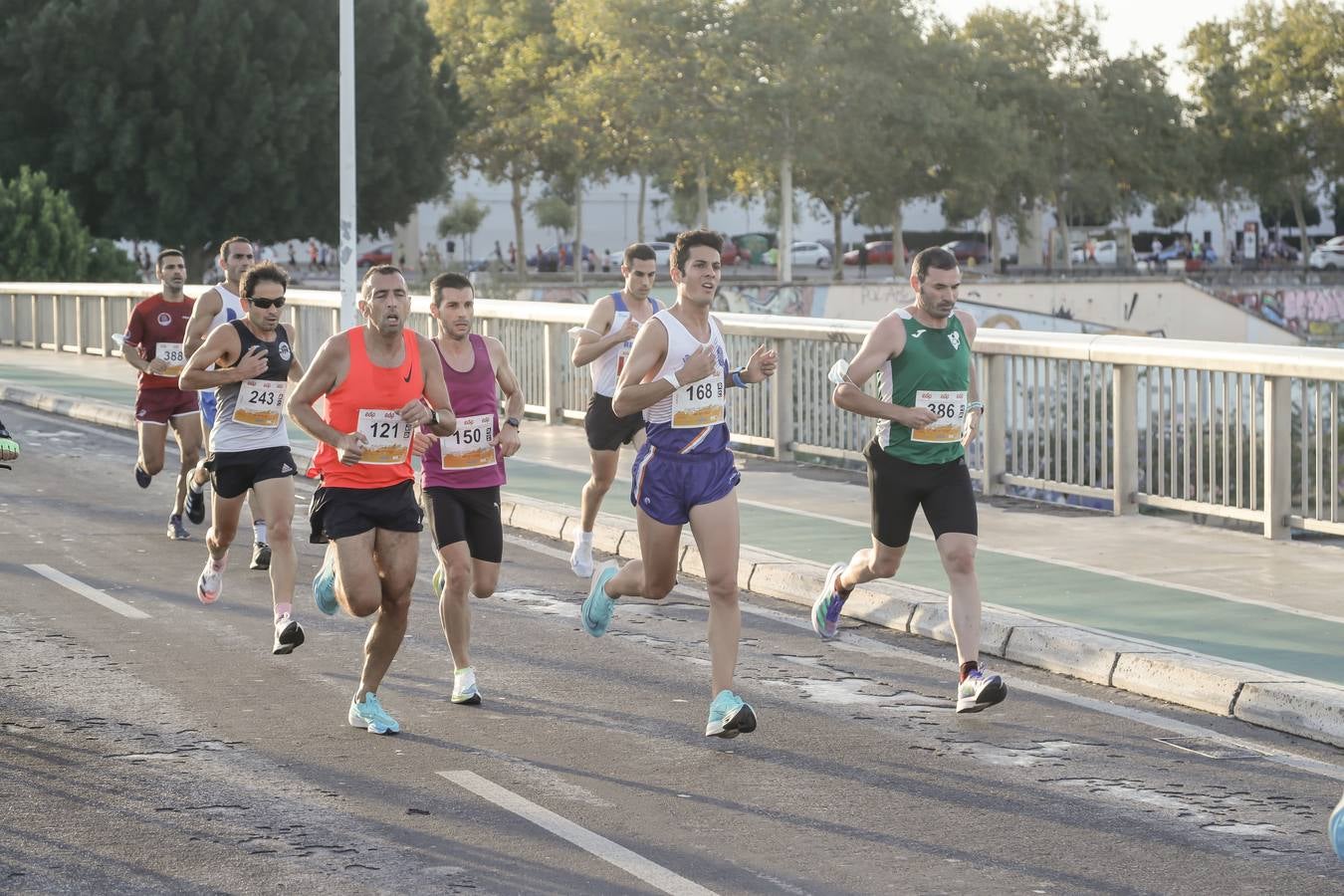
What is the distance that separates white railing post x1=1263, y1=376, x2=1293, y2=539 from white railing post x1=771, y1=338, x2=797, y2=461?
5549 millimetres

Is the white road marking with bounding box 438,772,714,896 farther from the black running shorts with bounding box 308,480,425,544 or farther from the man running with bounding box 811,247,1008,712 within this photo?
the man running with bounding box 811,247,1008,712

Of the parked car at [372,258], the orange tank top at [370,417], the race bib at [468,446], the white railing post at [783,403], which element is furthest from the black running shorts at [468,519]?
the parked car at [372,258]

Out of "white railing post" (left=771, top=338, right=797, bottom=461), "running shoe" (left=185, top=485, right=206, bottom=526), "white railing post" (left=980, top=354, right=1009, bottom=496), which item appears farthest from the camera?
"white railing post" (left=771, top=338, right=797, bottom=461)

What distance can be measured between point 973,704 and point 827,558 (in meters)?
3.80

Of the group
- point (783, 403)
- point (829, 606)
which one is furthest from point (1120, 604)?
point (783, 403)

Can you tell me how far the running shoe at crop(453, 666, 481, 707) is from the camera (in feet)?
27.6

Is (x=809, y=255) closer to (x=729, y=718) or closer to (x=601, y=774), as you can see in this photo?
(x=729, y=718)

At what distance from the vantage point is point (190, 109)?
53.3 m

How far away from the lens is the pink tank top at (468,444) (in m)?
8.59

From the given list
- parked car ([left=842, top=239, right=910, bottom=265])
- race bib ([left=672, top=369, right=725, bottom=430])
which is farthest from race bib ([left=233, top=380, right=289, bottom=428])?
parked car ([left=842, top=239, right=910, bottom=265])

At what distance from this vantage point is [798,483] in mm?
15984

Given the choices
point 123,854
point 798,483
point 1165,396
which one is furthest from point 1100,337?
point 123,854

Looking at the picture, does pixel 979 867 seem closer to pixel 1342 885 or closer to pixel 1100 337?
pixel 1342 885

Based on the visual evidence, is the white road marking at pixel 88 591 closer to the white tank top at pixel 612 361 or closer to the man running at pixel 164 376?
the man running at pixel 164 376
